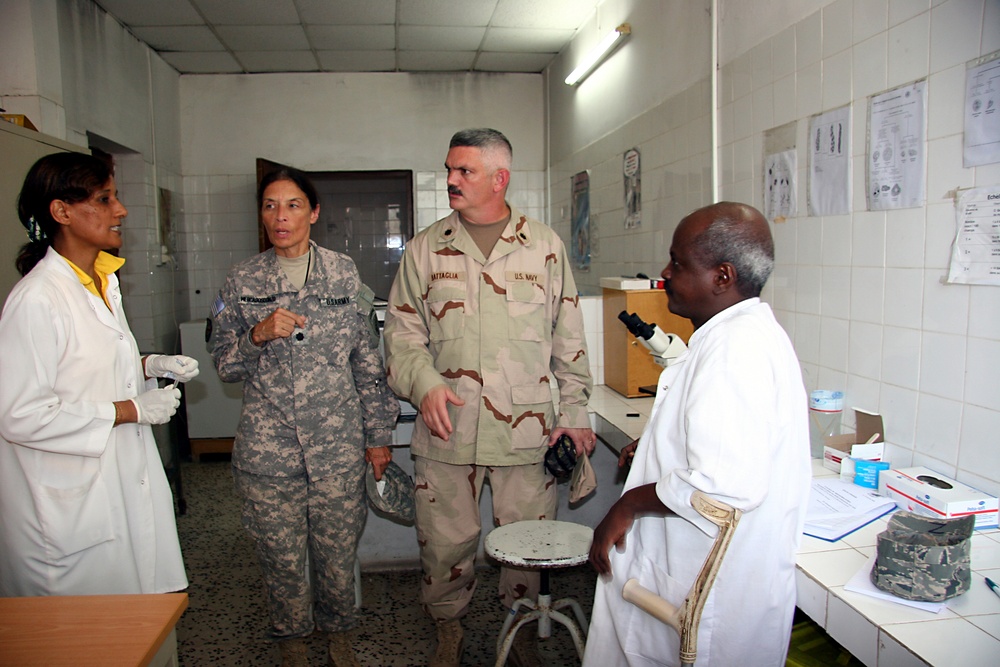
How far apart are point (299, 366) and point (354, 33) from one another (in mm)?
3786

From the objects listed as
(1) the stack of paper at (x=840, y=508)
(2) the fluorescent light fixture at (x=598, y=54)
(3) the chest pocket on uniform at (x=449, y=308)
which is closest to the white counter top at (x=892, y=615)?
(1) the stack of paper at (x=840, y=508)

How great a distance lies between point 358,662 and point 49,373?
138 cm

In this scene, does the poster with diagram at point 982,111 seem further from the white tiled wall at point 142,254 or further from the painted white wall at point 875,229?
the white tiled wall at point 142,254

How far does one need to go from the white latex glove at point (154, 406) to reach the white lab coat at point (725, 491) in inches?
48.0

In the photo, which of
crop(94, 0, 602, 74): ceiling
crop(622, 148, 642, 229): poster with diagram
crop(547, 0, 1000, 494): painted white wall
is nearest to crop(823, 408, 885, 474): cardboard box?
crop(547, 0, 1000, 494): painted white wall

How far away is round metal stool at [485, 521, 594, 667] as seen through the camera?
1756 millimetres

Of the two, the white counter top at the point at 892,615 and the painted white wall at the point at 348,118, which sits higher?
the painted white wall at the point at 348,118

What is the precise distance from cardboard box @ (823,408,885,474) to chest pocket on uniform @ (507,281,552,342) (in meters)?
0.93

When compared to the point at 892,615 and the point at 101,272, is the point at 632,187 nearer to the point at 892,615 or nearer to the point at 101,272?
the point at 101,272

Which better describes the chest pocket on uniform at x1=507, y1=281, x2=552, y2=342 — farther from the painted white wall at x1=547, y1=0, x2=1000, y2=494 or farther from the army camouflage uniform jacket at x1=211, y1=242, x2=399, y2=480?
the painted white wall at x1=547, y1=0, x2=1000, y2=494

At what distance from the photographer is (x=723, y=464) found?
1139mm

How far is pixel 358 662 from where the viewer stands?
2.33m

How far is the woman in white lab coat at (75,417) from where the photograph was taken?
1.64 meters

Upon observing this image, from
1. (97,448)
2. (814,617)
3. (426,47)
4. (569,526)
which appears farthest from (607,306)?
(426,47)
